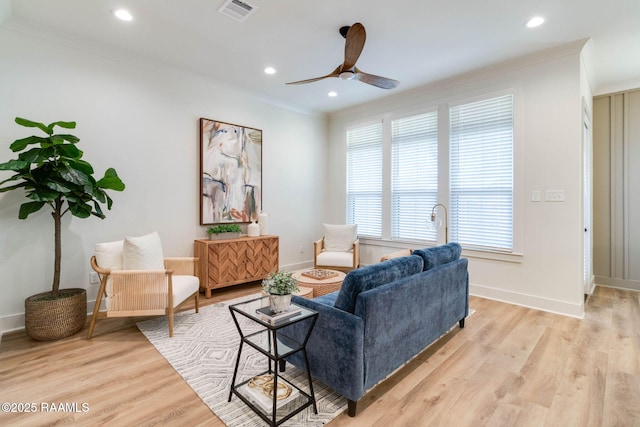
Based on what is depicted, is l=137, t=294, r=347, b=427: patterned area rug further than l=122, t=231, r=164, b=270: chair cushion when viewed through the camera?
No

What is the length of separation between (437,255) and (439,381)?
A: 3.11 feet

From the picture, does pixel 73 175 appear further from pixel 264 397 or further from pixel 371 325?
pixel 371 325

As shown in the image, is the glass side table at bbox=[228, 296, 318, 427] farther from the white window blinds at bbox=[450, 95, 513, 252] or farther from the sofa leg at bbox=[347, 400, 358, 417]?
the white window blinds at bbox=[450, 95, 513, 252]

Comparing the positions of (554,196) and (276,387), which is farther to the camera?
(554,196)

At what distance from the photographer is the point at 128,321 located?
3.21m

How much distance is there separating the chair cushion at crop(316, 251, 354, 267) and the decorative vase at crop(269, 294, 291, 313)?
9.39 ft

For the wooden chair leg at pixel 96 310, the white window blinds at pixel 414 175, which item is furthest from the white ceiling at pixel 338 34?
the wooden chair leg at pixel 96 310

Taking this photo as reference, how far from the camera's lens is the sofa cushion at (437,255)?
97.0 inches

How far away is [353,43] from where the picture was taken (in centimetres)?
261

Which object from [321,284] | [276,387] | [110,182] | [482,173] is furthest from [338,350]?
[482,173]

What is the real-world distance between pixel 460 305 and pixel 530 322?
0.98 metres

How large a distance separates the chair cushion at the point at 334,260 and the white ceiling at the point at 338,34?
2.63m

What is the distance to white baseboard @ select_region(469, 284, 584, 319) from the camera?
3361 millimetres

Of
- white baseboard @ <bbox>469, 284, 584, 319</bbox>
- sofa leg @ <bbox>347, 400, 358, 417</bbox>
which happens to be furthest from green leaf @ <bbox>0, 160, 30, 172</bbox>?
white baseboard @ <bbox>469, 284, 584, 319</bbox>
